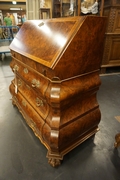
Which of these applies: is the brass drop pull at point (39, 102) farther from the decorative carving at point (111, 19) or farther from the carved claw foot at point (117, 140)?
the decorative carving at point (111, 19)

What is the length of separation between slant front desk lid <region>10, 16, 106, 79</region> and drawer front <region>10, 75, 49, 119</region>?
35 cm

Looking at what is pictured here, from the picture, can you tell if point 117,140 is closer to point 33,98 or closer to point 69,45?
point 33,98

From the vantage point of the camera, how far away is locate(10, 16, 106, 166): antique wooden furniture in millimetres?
908

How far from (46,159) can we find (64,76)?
2.85 ft

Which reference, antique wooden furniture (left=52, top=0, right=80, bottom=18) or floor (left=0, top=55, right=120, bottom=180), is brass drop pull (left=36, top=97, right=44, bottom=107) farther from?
antique wooden furniture (left=52, top=0, right=80, bottom=18)

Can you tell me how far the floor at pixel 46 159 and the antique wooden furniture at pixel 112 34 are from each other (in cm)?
184

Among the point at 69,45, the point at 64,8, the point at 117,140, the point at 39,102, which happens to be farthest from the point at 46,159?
the point at 64,8

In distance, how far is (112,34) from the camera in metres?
3.01

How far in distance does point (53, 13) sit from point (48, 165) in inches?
138

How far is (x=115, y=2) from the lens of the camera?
8.90 feet

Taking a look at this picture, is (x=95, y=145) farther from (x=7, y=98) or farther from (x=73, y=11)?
(x=73, y=11)

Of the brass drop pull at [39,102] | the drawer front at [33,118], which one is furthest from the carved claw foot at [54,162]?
the brass drop pull at [39,102]

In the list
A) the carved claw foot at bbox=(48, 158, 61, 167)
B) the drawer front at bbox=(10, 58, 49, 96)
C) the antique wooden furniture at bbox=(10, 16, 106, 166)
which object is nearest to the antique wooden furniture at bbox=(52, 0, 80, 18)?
the antique wooden furniture at bbox=(10, 16, 106, 166)

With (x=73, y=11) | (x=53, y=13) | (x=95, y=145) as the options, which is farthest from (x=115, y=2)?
(x=95, y=145)
